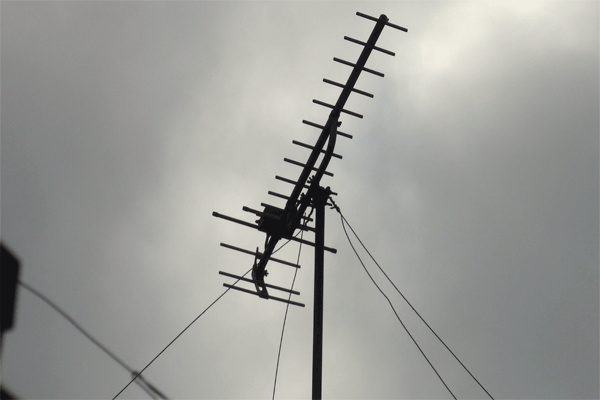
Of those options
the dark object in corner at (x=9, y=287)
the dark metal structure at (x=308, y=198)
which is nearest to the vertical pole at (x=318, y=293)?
the dark metal structure at (x=308, y=198)

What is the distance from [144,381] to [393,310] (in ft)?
20.4

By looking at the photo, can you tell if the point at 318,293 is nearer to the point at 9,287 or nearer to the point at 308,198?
the point at 308,198

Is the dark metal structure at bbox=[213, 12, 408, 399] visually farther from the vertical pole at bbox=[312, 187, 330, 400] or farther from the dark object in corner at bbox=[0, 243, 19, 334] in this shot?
the dark object in corner at bbox=[0, 243, 19, 334]

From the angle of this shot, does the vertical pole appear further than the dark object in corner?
Yes

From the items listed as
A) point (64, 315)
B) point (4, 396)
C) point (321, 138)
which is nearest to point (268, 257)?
point (321, 138)

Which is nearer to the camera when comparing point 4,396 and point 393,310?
point 4,396

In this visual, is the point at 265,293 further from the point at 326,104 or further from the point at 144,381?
the point at 144,381

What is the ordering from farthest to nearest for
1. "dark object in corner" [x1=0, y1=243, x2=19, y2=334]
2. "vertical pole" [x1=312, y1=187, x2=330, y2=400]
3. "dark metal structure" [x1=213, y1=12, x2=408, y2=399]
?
"dark metal structure" [x1=213, y1=12, x2=408, y2=399]
"vertical pole" [x1=312, y1=187, x2=330, y2=400]
"dark object in corner" [x1=0, y1=243, x2=19, y2=334]

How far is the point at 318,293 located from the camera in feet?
26.4

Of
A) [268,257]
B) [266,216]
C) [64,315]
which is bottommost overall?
[64,315]

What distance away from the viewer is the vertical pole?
23.8 ft

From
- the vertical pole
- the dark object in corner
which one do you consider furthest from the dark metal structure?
the dark object in corner

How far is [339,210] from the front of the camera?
9.05 metres

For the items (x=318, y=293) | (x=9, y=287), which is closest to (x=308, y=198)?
(x=318, y=293)
